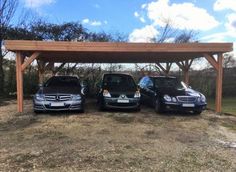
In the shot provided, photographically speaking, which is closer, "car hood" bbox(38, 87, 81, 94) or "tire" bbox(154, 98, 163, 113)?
"car hood" bbox(38, 87, 81, 94)

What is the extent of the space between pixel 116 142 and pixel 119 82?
673 centimetres

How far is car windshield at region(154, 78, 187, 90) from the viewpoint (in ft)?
50.5

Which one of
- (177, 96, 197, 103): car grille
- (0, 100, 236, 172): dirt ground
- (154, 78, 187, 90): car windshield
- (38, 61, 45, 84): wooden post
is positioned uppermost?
(38, 61, 45, 84): wooden post

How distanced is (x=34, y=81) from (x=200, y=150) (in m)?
16.7

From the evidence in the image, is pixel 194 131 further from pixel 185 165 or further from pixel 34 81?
pixel 34 81

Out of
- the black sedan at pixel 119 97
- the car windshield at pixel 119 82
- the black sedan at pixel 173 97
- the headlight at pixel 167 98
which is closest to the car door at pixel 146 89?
the black sedan at pixel 173 97

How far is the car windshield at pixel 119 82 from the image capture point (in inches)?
584

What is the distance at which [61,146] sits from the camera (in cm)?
845

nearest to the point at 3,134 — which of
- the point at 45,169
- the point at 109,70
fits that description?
the point at 45,169

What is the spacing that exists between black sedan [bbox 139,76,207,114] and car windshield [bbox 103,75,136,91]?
3.22 ft

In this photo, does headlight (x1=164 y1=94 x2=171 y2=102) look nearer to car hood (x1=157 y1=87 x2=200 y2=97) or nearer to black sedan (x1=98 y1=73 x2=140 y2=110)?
car hood (x1=157 y1=87 x2=200 y2=97)

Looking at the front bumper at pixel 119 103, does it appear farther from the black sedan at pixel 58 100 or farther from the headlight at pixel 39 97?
the headlight at pixel 39 97

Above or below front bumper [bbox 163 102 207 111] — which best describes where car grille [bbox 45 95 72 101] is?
above

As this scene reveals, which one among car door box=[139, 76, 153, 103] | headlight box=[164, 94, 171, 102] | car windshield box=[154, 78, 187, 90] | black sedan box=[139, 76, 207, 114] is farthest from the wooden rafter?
car door box=[139, 76, 153, 103]
